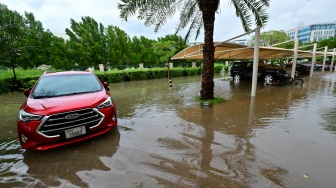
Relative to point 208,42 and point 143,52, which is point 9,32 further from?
point 143,52

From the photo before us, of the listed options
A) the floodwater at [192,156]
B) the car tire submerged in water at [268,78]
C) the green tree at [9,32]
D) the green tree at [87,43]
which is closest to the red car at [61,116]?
the floodwater at [192,156]

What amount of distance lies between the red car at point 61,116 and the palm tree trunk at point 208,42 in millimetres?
4632

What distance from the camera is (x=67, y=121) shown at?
3.54 meters

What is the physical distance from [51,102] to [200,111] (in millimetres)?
4642

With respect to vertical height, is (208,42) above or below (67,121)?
above

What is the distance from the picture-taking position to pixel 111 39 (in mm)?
25516

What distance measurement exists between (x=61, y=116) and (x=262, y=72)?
1396 centimetres

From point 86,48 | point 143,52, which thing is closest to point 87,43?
point 86,48

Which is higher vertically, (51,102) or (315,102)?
(51,102)

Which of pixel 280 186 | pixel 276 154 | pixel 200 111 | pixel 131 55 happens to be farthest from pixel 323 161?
pixel 131 55

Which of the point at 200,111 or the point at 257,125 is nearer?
the point at 257,125

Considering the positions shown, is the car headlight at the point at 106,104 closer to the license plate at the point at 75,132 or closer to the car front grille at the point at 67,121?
the car front grille at the point at 67,121

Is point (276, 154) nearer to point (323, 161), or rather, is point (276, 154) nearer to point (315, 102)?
point (323, 161)

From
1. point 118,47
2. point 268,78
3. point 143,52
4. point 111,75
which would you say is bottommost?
point 268,78
